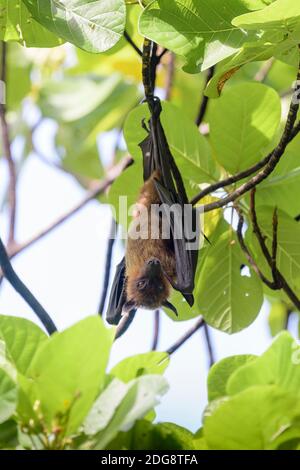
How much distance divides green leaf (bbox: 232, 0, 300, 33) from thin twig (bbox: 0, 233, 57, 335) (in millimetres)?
1025

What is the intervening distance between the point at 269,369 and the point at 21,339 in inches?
23.2

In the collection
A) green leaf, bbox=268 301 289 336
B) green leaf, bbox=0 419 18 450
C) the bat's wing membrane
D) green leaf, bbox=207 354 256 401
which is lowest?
green leaf, bbox=268 301 289 336

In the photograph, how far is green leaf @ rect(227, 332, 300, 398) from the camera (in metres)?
1.78

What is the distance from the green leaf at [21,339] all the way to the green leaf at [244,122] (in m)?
1.28

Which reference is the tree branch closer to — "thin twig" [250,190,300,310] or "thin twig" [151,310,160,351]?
"thin twig" [151,310,160,351]

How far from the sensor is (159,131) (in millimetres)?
3082

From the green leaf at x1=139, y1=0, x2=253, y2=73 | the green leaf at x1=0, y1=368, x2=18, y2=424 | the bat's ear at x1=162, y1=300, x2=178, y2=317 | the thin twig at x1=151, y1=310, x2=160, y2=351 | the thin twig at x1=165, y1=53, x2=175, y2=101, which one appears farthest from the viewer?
the thin twig at x1=165, y1=53, x2=175, y2=101

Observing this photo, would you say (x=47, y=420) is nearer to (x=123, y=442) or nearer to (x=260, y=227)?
(x=123, y=442)

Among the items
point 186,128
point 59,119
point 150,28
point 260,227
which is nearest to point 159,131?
point 186,128

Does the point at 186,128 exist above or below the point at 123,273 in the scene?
above

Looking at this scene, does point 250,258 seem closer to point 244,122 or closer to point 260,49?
point 244,122

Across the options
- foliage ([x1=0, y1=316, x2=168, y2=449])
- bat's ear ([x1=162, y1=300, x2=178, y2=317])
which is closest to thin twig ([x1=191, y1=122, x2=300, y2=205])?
bat's ear ([x1=162, y1=300, x2=178, y2=317])

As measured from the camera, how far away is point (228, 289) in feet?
10.2
